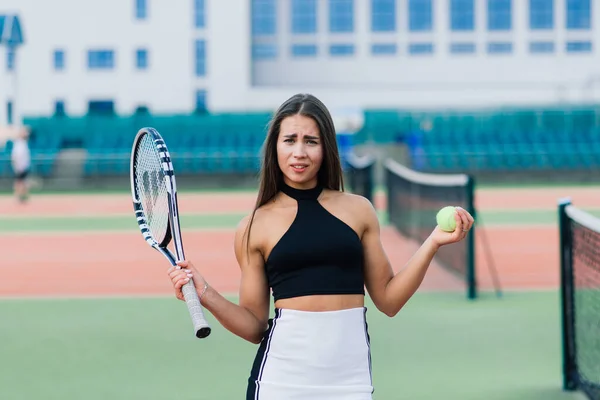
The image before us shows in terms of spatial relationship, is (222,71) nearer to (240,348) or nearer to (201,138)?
(201,138)

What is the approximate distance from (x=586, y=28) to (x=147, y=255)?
58.6 meters

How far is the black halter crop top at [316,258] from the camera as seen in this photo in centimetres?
331

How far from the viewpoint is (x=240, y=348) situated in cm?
816

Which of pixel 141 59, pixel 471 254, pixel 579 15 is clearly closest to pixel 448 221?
pixel 471 254

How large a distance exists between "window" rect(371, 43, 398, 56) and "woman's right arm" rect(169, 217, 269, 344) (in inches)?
2557

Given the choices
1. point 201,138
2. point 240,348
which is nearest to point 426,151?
point 201,138

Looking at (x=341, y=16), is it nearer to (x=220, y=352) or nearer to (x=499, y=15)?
(x=499, y=15)

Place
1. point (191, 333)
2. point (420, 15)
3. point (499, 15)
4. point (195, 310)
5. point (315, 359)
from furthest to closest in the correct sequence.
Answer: point (499, 15), point (420, 15), point (191, 333), point (315, 359), point (195, 310)

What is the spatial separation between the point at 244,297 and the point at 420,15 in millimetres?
65830

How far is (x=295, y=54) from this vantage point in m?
68.1

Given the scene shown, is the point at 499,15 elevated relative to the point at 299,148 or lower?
elevated

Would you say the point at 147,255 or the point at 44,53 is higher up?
the point at 44,53

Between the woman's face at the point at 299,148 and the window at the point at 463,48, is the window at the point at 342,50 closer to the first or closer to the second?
the window at the point at 463,48

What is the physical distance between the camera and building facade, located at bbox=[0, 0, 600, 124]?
63.9 metres
